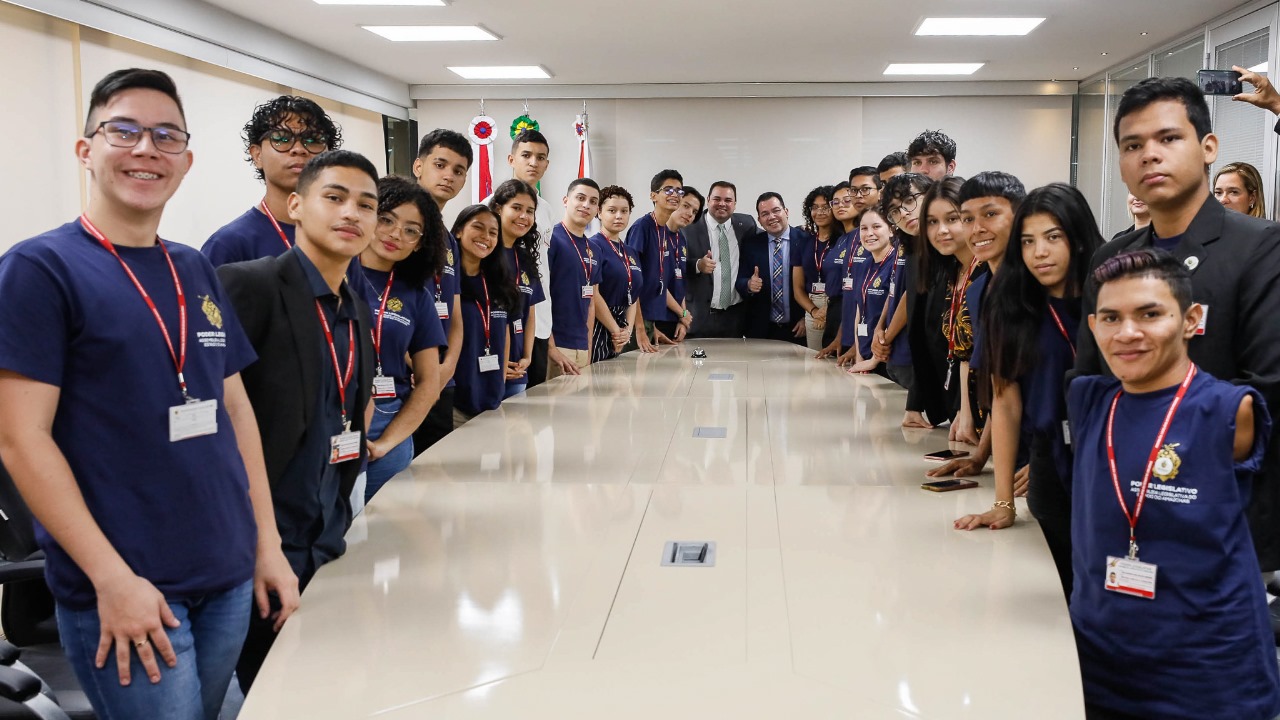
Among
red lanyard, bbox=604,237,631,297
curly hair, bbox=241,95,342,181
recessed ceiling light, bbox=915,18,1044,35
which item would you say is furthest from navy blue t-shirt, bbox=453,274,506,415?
recessed ceiling light, bbox=915,18,1044,35

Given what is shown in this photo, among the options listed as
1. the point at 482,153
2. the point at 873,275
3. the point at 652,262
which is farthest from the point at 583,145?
the point at 873,275

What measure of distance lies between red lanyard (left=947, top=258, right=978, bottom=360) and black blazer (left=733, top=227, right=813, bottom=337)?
445 cm

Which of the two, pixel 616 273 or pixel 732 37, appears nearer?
pixel 616 273

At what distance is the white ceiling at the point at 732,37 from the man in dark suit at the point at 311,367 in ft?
17.3

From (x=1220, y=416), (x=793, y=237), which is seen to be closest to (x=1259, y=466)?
(x=1220, y=416)

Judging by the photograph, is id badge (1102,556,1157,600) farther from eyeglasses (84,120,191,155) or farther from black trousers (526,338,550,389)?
black trousers (526,338,550,389)

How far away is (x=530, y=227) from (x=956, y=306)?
2.08 m

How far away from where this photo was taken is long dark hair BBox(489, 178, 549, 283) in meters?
4.43

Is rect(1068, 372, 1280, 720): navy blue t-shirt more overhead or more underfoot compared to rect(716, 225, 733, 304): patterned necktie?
more underfoot

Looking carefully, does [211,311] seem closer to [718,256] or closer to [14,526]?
[14,526]

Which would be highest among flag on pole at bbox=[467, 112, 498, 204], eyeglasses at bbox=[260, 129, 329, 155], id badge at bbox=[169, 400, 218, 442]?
flag on pole at bbox=[467, 112, 498, 204]

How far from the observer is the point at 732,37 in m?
8.30

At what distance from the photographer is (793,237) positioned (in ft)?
25.4

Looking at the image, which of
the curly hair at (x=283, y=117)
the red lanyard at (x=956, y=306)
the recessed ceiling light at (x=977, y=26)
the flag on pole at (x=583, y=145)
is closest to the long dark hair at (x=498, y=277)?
the curly hair at (x=283, y=117)
